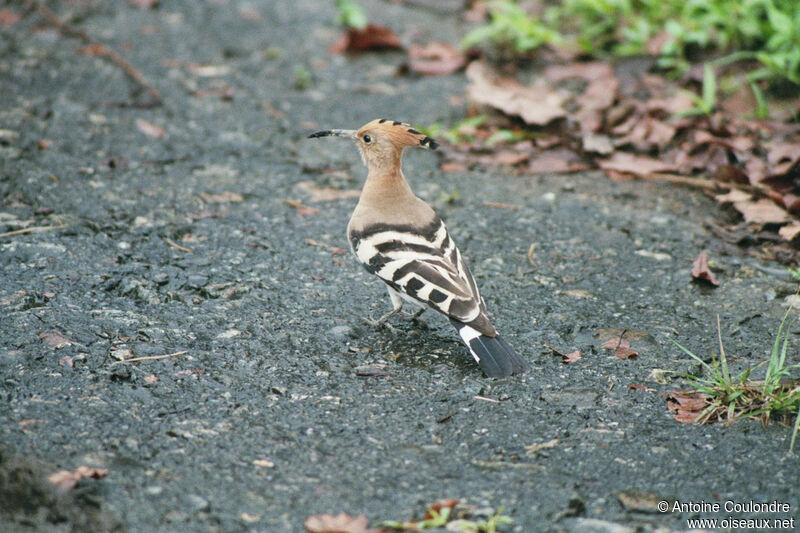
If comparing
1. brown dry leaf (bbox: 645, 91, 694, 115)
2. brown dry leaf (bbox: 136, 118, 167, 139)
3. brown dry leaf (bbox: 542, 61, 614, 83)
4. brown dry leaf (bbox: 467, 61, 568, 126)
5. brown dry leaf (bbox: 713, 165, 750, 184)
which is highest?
brown dry leaf (bbox: 542, 61, 614, 83)

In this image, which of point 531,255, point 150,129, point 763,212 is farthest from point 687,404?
point 150,129

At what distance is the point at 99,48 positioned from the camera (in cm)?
737

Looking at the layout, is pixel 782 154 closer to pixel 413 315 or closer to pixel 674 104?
pixel 674 104

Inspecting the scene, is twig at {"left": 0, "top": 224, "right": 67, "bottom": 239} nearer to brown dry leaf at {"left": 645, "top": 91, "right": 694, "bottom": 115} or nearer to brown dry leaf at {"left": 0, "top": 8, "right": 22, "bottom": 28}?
brown dry leaf at {"left": 0, "top": 8, "right": 22, "bottom": 28}

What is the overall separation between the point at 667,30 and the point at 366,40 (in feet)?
9.15

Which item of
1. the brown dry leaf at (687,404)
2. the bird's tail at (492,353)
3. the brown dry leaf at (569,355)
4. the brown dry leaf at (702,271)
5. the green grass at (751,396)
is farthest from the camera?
the brown dry leaf at (702,271)

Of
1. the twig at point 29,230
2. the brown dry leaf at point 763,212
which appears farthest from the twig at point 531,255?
the twig at point 29,230

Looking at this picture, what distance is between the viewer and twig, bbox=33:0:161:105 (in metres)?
6.90

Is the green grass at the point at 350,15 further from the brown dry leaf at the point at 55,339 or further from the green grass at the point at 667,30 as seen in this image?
the brown dry leaf at the point at 55,339

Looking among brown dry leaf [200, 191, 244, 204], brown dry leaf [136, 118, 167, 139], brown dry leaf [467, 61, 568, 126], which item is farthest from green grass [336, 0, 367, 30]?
brown dry leaf [200, 191, 244, 204]

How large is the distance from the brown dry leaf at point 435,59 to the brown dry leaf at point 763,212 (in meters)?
3.22

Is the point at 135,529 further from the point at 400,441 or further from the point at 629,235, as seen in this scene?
the point at 629,235

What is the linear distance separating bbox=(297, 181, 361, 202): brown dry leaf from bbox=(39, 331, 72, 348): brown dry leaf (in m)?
2.19

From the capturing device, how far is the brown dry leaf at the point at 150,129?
6.25 metres
